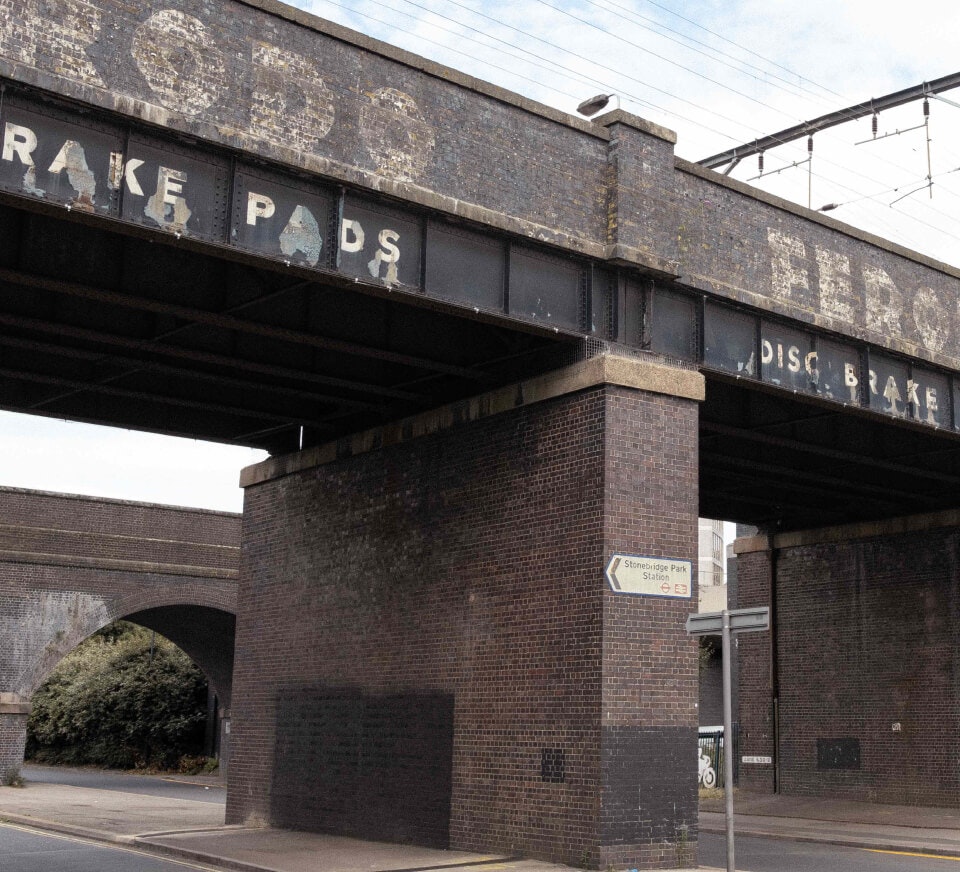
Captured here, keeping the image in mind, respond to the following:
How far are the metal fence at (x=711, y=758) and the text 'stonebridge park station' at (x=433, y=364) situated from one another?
15.7 meters

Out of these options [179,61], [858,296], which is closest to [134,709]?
[858,296]

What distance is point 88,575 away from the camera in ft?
125

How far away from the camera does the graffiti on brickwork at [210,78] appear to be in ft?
42.6

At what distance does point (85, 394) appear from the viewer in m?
21.0

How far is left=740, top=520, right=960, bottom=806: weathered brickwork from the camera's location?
28297 mm

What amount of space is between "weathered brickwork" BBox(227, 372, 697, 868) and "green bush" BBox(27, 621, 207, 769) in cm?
2908

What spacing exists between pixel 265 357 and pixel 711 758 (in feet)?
79.7

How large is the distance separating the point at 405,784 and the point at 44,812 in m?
11.0

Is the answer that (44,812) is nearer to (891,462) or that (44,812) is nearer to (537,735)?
(537,735)

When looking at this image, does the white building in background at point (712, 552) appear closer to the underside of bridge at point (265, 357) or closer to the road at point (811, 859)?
the underside of bridge at point (265, 357)

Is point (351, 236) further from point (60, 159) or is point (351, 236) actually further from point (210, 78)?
point (60, 159)

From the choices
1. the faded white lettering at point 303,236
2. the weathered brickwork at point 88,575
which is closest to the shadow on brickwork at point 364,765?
the faded white lettering at point 303,236

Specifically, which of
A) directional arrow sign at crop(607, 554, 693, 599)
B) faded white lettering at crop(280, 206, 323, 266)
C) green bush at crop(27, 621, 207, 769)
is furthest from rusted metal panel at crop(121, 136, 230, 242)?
green bush at crop(27, 621, 207, 769)

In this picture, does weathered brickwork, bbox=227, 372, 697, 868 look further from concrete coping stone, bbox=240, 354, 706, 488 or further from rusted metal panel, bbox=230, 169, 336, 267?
rusted metal panel, bbox=230, 169, 336, 267
